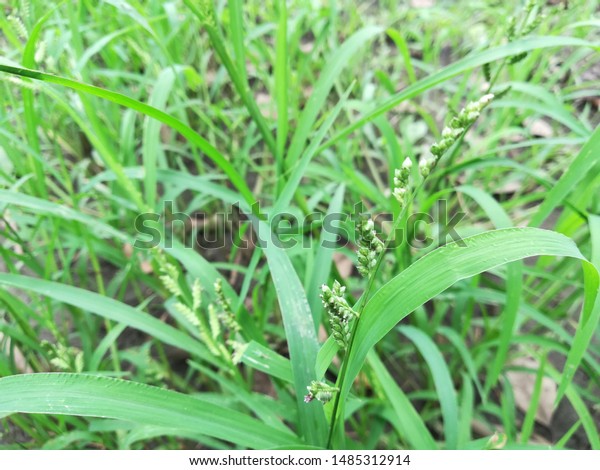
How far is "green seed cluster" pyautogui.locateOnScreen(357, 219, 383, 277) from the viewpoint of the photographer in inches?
17.8

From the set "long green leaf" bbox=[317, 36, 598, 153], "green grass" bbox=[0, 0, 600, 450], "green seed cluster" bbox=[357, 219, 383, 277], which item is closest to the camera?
"green seed cluster" bbox=[357, 219, 383, 277]

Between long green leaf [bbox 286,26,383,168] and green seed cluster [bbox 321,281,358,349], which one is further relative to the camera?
long green leaf [bbox 286,26,383,168]

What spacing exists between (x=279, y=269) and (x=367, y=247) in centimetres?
24

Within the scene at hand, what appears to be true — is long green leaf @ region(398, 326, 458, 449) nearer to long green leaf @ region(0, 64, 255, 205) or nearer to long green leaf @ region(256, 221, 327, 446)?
long green leaf @ region(256, 221, 327, 446)

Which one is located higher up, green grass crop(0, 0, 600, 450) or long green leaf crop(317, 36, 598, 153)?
long green leaf crop(317, 36, 598, 153)

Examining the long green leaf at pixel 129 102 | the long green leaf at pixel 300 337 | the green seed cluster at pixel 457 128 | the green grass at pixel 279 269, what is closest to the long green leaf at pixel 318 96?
the green grass at pixel 279 269

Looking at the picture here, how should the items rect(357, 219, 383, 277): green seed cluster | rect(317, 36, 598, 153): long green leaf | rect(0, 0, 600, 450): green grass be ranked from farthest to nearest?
rect(317, 36, 598, 153): long green leaf
rect(0, 0, 600, 450): green grass
rect(357, 219, 383, 277): green seed cluster

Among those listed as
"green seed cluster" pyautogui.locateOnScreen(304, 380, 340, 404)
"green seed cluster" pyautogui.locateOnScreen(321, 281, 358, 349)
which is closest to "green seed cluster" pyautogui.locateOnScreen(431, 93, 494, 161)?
"green seed cluster" pyautogui.locateOnScreen(321, 281, 358, 349)

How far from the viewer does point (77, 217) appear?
78 cm

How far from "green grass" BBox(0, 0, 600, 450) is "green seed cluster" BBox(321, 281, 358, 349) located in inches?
2.0

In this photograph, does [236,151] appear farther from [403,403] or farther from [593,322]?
[593,322]

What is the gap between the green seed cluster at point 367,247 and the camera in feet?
1.48

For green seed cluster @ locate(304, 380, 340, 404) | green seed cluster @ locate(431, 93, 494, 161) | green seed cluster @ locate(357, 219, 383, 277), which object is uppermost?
green seed cluster @ locate(431, 93, 494, 161)
